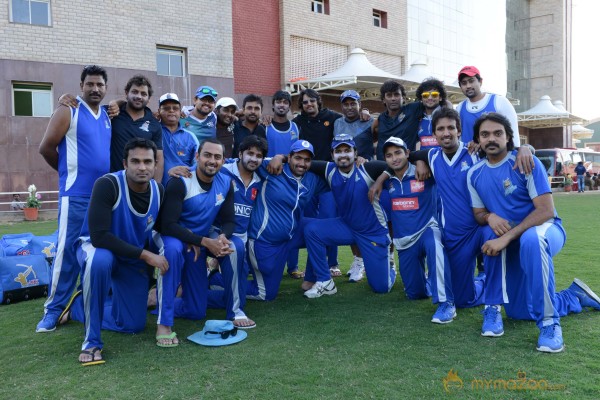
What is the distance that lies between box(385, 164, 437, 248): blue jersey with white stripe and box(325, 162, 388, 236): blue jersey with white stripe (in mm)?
382

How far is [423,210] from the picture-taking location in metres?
5.16

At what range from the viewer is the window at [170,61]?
731 inches

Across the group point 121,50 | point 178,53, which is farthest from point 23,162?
point 178,53

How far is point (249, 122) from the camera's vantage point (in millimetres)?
6355

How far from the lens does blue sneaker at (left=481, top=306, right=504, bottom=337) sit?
12.8 ft

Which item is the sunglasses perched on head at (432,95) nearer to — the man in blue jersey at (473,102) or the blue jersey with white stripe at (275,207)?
the man in blue jersey at (473,102)

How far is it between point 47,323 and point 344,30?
21.8 metres

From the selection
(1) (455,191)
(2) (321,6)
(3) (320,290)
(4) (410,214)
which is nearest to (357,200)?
(4) (410,214)

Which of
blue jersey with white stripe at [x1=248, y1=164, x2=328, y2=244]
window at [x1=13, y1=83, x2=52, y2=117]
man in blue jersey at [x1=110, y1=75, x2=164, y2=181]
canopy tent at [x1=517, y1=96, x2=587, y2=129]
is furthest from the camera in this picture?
canopy tent at [x1=517, y1=96, x2=587, y2=129]

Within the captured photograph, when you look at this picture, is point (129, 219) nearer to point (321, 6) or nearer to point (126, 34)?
point (126, 34)

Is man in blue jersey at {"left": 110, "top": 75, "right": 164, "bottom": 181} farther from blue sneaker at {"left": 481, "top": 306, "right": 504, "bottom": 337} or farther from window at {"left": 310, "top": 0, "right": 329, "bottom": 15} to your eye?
window at {"left": 310, "top": 0, "right": 329, "bottom": 15}

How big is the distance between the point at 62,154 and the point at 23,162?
14.0 m

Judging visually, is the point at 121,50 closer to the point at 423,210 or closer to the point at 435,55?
the point at 423,210

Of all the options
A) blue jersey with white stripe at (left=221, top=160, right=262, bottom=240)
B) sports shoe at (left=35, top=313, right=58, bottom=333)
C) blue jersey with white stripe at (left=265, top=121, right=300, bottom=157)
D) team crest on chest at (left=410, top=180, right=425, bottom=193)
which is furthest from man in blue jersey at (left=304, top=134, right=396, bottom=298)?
sports shoe at (left=35, top=313, right=58, bottom=333)
